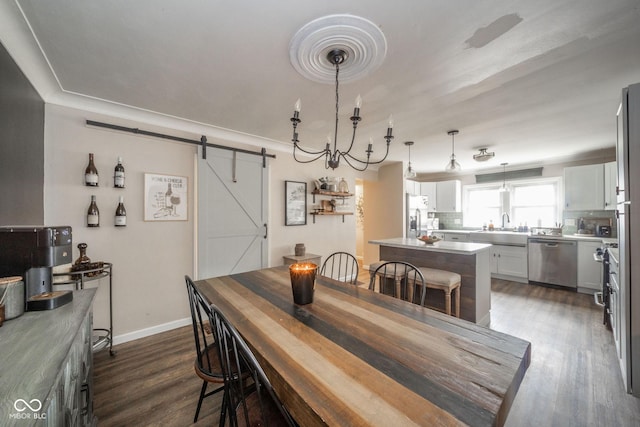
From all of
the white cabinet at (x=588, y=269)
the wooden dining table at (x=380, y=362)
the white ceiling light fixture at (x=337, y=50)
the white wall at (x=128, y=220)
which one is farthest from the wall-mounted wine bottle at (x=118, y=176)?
the white cabinet at (x=588, y=269)

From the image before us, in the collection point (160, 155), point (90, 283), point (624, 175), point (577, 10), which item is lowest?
point (90, 283)

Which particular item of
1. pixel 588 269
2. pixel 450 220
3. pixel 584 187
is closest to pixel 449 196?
pixel 450 220

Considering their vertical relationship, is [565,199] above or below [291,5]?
below

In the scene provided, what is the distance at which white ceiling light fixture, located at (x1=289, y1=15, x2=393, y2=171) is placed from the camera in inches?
54.6

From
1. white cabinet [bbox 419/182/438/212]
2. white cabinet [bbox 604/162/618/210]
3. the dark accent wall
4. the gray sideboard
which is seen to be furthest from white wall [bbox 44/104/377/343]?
white cabinet [bbox 604/162/618/210]

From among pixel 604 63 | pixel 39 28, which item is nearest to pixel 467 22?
pixel 604 63

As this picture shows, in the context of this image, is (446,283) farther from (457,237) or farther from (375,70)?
(457,237)

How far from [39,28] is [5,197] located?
0.99 m

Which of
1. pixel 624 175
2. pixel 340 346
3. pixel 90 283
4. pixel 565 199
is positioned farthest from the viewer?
pixel 565 199

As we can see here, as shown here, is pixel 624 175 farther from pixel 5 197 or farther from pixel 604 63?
pixel 5 197

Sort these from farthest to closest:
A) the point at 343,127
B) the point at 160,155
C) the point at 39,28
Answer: the point at 343,127 → the point at 160,155 → the point at 39,28

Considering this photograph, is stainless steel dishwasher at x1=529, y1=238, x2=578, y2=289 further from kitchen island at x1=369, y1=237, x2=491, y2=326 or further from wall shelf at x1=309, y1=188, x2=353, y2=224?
wall shelf at x1=309, y1=188, x2=353, y2=224

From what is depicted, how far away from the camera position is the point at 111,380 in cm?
196

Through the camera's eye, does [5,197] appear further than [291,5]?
Yes
